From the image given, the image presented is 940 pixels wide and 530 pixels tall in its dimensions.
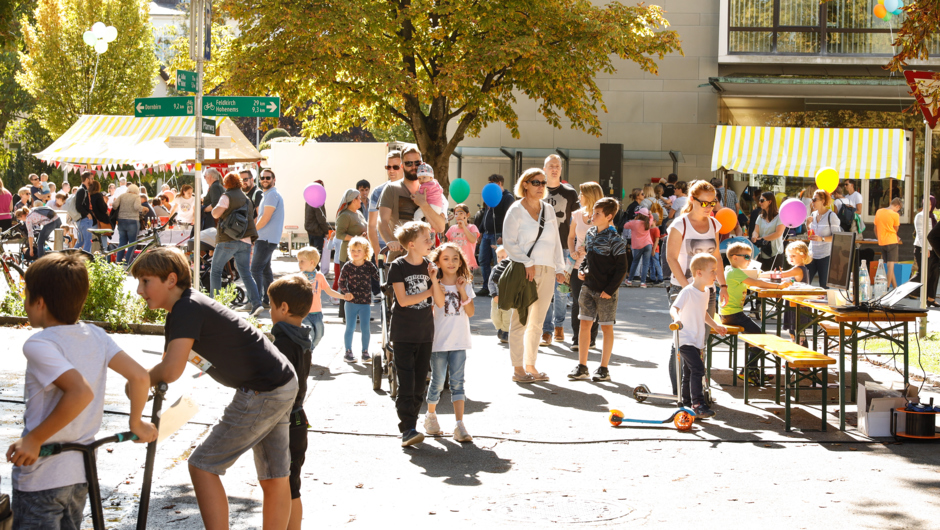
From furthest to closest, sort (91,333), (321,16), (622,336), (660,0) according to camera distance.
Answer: (660,0) → (321,16) → (622,336) → (91,333)

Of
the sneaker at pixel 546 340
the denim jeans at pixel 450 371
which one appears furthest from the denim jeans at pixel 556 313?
the denim jeans at pixel 450 371

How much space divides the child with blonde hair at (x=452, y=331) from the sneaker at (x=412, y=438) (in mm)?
339

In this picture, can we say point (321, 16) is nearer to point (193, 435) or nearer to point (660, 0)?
point (660, 0)

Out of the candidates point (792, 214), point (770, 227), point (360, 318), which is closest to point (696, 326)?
point (360, 318)

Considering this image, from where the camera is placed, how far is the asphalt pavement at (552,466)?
4977 mm

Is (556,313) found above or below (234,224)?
below

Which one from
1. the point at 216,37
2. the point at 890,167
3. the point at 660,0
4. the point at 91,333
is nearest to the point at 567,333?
the point at 91,333

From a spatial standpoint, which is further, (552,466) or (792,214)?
(792,214)

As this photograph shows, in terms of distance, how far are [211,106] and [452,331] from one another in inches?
192

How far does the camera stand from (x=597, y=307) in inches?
347

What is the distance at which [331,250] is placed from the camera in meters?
16.1

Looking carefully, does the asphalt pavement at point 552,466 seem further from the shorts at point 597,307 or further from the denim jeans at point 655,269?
the denim jeans at point 655,269

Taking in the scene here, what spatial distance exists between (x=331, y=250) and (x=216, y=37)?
9.54 meters

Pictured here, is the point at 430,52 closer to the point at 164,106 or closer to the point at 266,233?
the point at 266,233
